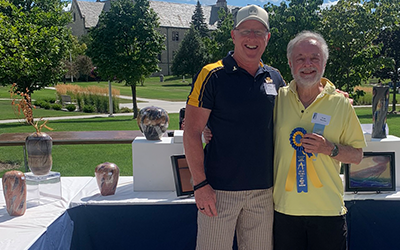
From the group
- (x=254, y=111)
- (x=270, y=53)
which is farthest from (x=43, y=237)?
(x=270, y=53)

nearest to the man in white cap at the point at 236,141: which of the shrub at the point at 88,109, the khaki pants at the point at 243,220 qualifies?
the khaki pants at the point at 243,220

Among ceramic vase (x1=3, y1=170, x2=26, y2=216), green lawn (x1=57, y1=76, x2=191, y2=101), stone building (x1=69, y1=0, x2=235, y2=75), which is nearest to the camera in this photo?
ceramic vase (x1=3, y1=170, x2=26, y2=216)

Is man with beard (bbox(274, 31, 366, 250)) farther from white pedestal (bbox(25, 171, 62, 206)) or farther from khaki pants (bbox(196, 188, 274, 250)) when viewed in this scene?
white pedestal (bbox(25, 171, 62, 206))

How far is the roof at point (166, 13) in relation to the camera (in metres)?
62.0

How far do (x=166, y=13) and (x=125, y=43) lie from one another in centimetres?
5321

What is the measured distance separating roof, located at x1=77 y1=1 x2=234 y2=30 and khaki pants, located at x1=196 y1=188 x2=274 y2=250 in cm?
6176

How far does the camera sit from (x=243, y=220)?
2273mm

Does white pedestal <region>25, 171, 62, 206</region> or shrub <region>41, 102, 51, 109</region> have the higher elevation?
white pedestal <region>25, 171, 62, 206</region>

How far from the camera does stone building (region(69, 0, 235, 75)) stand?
202 feet

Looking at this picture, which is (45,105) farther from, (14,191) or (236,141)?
(236,141)

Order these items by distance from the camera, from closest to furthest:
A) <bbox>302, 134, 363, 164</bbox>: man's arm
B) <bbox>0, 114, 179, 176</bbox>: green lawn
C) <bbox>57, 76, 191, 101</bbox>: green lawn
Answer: <bbox>302, 134, 363, 164</bbox>: man's arm → <bbox>0, 114, 179, 176</bbox>: green lawn → <bbox>57, 76, 191, 101</bbox>: green lawn

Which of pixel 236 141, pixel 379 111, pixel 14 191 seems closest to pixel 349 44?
pixel 379 111

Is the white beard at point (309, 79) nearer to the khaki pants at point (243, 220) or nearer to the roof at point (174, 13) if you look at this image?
the khaki pants at point (243, 220)

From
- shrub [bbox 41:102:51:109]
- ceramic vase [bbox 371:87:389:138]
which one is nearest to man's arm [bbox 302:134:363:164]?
ceramic vase [bbox 371:87:389:138]
